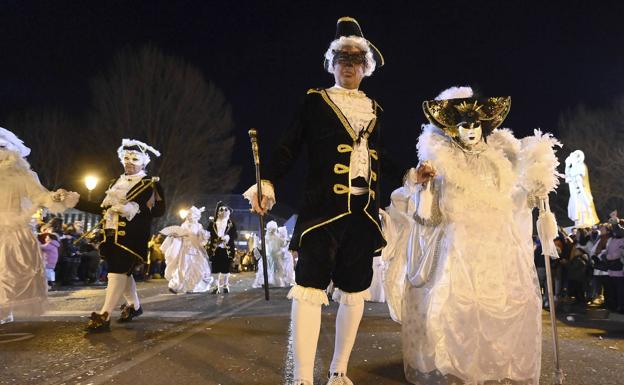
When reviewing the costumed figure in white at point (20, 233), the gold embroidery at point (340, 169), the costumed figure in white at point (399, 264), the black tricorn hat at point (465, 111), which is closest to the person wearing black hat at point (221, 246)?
the costumed figure in white at point (20, 233)

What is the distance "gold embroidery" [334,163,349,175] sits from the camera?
3.28 metres

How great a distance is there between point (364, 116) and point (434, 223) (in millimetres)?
986

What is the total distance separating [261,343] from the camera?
4828mm

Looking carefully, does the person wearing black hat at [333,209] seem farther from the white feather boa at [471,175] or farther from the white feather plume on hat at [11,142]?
the white feather plume on hat at [11,142]

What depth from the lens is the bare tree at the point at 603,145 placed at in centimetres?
2689

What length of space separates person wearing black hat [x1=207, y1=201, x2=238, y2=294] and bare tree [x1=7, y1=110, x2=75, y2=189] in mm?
18140

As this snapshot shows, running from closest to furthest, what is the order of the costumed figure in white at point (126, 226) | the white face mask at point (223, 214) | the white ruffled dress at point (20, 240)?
the white ruffled dress at point (20, 240) → the costumed figure in white at point (126, 226) → the white face mask at point (223, 214)

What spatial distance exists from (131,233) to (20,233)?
122 cm

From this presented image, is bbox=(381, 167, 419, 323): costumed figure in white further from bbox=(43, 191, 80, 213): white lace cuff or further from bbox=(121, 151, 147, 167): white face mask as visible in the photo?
bbox=(43, 191, 80, 213): white lace cuff

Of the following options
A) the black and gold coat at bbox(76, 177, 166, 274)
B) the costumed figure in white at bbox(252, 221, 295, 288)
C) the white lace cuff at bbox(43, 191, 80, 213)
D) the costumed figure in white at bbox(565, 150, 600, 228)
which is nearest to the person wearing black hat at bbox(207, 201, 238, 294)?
the costumed figure in white at bbox(252, 221, 295, 288)

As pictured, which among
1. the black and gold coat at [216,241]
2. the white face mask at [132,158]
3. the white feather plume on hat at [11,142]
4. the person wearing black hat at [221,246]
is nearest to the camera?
the white feather plume on hat at [11,142]

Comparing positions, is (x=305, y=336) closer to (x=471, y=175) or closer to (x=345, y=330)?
(x=345, y=330)

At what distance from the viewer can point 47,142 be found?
27406mm

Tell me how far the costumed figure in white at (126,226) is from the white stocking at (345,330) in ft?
11.1
